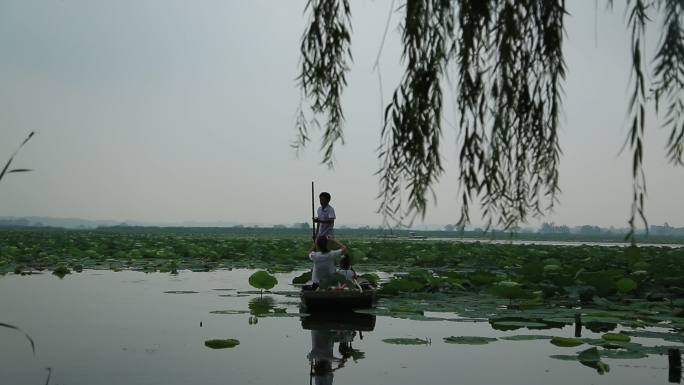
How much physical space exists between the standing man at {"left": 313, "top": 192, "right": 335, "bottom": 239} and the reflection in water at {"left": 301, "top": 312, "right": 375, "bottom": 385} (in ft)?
3.31

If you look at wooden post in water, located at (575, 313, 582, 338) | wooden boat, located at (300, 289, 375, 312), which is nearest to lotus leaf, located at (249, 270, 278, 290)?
wooden boat, located at (300, 289, 375, 312)

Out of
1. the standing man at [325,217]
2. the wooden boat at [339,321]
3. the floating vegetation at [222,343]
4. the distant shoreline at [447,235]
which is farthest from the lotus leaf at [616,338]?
the standing man at [325,217]

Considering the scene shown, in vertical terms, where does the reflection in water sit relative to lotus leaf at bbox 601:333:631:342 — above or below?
below

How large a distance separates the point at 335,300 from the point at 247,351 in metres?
1.98

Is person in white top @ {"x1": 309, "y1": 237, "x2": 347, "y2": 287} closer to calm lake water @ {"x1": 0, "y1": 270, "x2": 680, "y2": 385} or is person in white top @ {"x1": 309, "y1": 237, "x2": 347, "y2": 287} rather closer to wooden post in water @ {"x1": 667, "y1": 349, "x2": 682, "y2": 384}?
calm lake water @ {"x1": 0, "y1": 270, "x2": 680, "y2": 385}

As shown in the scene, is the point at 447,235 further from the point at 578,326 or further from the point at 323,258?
the point at 578,326

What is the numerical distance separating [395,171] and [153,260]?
61.6ft

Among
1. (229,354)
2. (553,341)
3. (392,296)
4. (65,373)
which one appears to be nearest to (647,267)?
(392,296)

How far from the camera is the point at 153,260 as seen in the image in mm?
19578

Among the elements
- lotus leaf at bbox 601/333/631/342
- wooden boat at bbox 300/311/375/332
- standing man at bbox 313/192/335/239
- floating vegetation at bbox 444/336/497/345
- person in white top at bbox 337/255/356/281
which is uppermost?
standing man at bbox 313/192/335/239

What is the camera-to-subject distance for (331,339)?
677 cm

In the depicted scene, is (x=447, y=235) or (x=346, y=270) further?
(x=447, y=235)

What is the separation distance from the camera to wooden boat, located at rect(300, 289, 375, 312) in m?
7.85

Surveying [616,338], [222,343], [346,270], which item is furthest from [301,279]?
[616,338]
